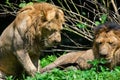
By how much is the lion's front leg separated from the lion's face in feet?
2.84

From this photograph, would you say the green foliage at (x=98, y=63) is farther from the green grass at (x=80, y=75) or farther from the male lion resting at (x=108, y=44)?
the male lion resting at (x=108, y=44)

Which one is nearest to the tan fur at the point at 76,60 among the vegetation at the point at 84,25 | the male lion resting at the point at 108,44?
the male lion resting at the point at 108,44

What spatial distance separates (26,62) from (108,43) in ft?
3.60

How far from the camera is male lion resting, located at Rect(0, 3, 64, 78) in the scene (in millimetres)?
8344

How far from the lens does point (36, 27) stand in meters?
8.34

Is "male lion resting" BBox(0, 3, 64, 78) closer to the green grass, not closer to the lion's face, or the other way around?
the lion's face

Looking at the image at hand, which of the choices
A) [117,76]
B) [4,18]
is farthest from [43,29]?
[4,18]

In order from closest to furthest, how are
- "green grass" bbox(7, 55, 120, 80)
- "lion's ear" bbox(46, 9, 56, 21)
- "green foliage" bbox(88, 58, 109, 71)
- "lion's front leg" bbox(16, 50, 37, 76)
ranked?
1. "green grass" bbox(7, 55, 120, 80)
2. "green foliage" bbox(88, 58, 109, 71)
3. "lion's ear" bbox(46, 9, 56, 21)
4. "lion's front leg" bbox(16, 50, 37, 76)

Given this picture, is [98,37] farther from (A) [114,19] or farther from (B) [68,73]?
(A) [114,19]

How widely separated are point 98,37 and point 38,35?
807mm

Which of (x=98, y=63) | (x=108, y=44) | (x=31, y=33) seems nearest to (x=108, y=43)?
(x=108, y=44)

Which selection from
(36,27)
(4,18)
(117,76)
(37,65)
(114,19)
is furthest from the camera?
(4,18)

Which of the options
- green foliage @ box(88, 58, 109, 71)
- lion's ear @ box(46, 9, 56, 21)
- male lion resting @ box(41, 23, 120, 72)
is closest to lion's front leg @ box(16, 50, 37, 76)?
lion's ear @ box(46, 9, 56, 21)

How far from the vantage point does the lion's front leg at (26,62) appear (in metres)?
8.48
